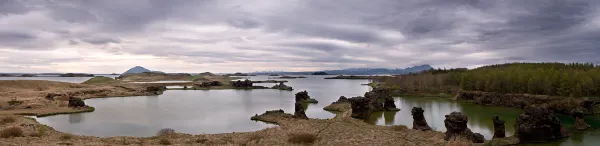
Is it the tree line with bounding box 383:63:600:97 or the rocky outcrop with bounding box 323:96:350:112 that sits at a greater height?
the tree line with bounding box 383:63:600:97

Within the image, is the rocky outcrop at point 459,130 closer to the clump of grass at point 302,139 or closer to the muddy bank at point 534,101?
the clump of grass at point 302,139

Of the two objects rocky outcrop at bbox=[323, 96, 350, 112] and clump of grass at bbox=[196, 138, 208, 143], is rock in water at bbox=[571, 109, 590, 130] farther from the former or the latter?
clump of grass at bbox=[196, 138, 208, 143]

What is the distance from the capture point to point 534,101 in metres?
57.7

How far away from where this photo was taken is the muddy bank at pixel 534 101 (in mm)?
48781

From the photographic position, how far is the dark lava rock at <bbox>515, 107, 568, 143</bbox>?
28.5m

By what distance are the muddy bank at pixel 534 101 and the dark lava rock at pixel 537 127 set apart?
1805 cm

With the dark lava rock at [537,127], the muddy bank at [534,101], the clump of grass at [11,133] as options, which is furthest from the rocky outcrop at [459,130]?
the clump of grass at [11,133]

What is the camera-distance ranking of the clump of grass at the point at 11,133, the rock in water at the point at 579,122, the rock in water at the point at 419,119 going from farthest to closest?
1. the rock in water at the point at 419,119
2. the rock in water at the point at 579,122
3. the clump of grass at the point at 11,133

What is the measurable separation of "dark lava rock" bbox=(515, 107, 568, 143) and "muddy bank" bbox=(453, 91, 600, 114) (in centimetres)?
1805

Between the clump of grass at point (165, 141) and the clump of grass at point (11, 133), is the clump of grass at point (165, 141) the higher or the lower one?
the lower one

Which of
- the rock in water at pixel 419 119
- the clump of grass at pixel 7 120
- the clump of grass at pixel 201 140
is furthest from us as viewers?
the rock in water at pixel 419 119

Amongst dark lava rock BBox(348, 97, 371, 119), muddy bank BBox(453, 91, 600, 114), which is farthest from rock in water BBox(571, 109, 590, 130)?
dark lava rock BBox(348, 97, 371, 119)

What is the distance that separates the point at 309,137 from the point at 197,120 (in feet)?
62.9

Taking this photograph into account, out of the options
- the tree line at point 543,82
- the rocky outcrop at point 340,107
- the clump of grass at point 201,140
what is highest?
the tree line at point 543,82
